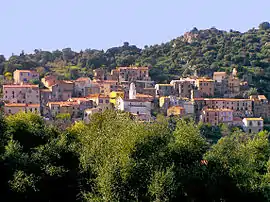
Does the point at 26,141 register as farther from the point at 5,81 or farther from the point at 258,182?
the point at 5,81

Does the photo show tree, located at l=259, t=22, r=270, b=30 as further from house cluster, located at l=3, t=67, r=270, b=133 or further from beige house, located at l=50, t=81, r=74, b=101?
beige house, located at l=50, t=81, r=74, b=101

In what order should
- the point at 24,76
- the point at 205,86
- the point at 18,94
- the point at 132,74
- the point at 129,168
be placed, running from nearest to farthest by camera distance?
the point at 129,168, the point at 18,94, the point at 24,76, the point at 205,86, the point at 132,74

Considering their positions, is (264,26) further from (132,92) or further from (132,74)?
(132,92)

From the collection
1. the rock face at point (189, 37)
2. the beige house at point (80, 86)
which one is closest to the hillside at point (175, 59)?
the rock face at point (189, 37)

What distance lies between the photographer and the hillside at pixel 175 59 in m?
90.9

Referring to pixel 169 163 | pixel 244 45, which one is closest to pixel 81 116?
pixel 169 163

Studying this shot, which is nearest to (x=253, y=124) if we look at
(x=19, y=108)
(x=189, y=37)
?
(x=19, y=108)

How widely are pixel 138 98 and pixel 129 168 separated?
46946 millimetres

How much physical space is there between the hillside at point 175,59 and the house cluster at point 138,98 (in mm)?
7141

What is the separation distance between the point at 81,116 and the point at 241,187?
42.8 m

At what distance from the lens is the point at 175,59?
106m

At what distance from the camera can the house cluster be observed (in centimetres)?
6612

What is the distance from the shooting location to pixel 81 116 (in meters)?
66.1

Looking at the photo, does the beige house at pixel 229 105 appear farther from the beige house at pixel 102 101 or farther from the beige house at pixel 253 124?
the beige house at pixel 102 101
